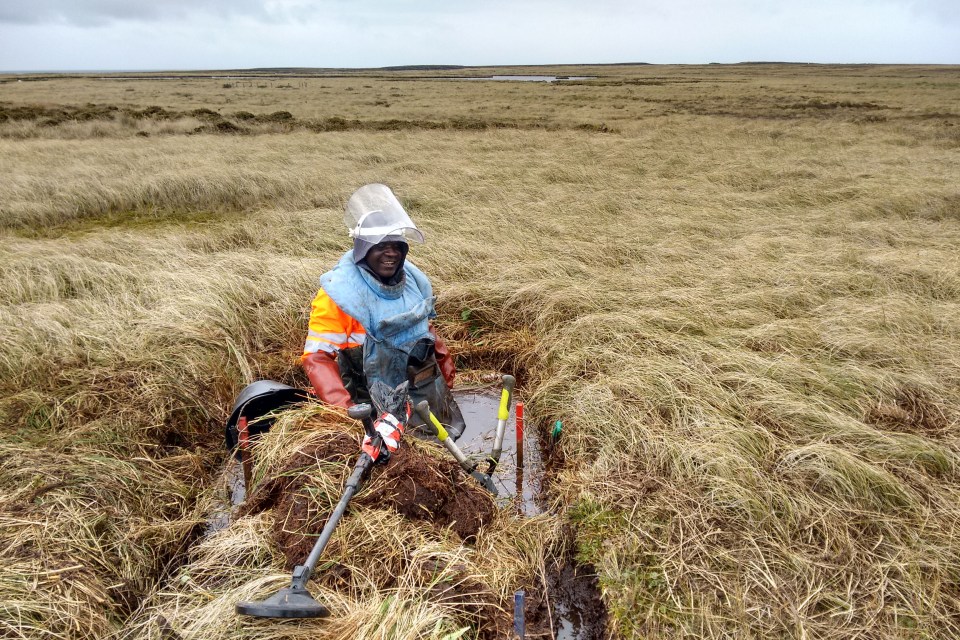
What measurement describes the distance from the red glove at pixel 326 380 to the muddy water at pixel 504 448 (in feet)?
2.85

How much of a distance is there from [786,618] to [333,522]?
66.5 inches

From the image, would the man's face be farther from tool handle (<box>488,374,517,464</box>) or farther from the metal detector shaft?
the metal detector shaft

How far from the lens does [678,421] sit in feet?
10.5

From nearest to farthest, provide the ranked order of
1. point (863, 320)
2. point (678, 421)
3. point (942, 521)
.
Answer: point (942, 521) → point (678, 421) → point (863, 320)

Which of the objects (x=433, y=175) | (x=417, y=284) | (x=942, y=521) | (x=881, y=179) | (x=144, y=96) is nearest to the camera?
(x=942, y=521)

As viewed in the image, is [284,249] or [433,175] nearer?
[284,249]

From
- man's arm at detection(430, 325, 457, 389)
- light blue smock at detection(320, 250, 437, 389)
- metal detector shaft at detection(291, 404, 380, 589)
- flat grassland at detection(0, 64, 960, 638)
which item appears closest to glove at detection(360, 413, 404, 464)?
metal detector shaft at detection(291, 404, 380, 589)

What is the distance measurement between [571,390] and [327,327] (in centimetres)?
160

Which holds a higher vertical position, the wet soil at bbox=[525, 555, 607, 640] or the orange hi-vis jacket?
the orange hi-vis jacket

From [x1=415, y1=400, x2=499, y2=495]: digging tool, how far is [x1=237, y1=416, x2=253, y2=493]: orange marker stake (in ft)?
3.01

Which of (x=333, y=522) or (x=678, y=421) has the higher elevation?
(x=333, y=522)

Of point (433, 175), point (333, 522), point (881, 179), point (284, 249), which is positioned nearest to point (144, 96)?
point (433, 175)

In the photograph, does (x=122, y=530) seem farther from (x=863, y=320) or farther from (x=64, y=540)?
(x=863, y=320)

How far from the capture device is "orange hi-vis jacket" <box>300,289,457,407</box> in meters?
2.98
